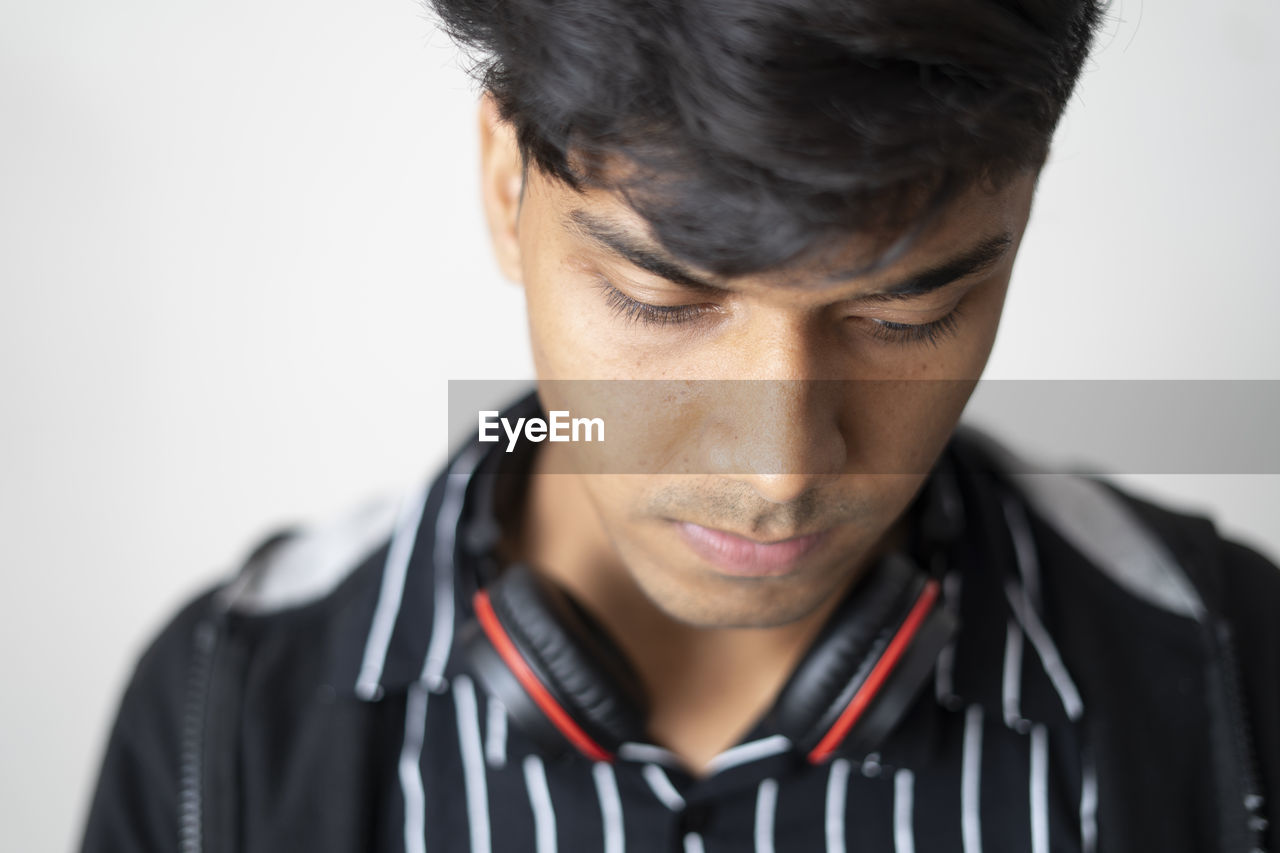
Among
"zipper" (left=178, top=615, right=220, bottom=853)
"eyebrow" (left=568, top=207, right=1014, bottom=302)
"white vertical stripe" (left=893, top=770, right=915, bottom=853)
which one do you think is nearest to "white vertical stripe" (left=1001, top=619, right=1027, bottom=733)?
"white vertical stripe" (left=893, top=770, right=915, bottom=853)

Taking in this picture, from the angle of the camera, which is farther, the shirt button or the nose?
the shirt button

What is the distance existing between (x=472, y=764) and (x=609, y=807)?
15 cm

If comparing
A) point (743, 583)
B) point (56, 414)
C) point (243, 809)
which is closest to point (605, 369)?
point (743, 583)

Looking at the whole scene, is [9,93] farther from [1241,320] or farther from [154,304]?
[1241,320]

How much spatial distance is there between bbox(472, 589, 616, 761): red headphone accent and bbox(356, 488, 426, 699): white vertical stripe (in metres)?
0.18

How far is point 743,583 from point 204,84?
1.21 m

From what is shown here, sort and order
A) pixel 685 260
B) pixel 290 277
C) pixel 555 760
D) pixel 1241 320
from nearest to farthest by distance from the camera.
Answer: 1. pixel 685 260
2. pixel 555 760
3. pixel 1241 320
4. pixel 290 277

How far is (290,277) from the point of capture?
1.79 meters

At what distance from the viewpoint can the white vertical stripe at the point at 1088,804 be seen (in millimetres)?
1089

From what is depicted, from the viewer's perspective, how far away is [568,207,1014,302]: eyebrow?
2.61 feet

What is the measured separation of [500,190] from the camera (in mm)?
1035

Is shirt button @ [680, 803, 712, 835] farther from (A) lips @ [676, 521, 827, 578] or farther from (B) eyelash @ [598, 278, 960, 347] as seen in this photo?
(B) eyelash @ [598, 278, 960, 347]

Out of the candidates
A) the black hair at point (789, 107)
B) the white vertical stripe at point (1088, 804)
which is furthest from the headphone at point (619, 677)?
the black hair at point (789, 107)

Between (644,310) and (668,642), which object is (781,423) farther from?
(668,642)
